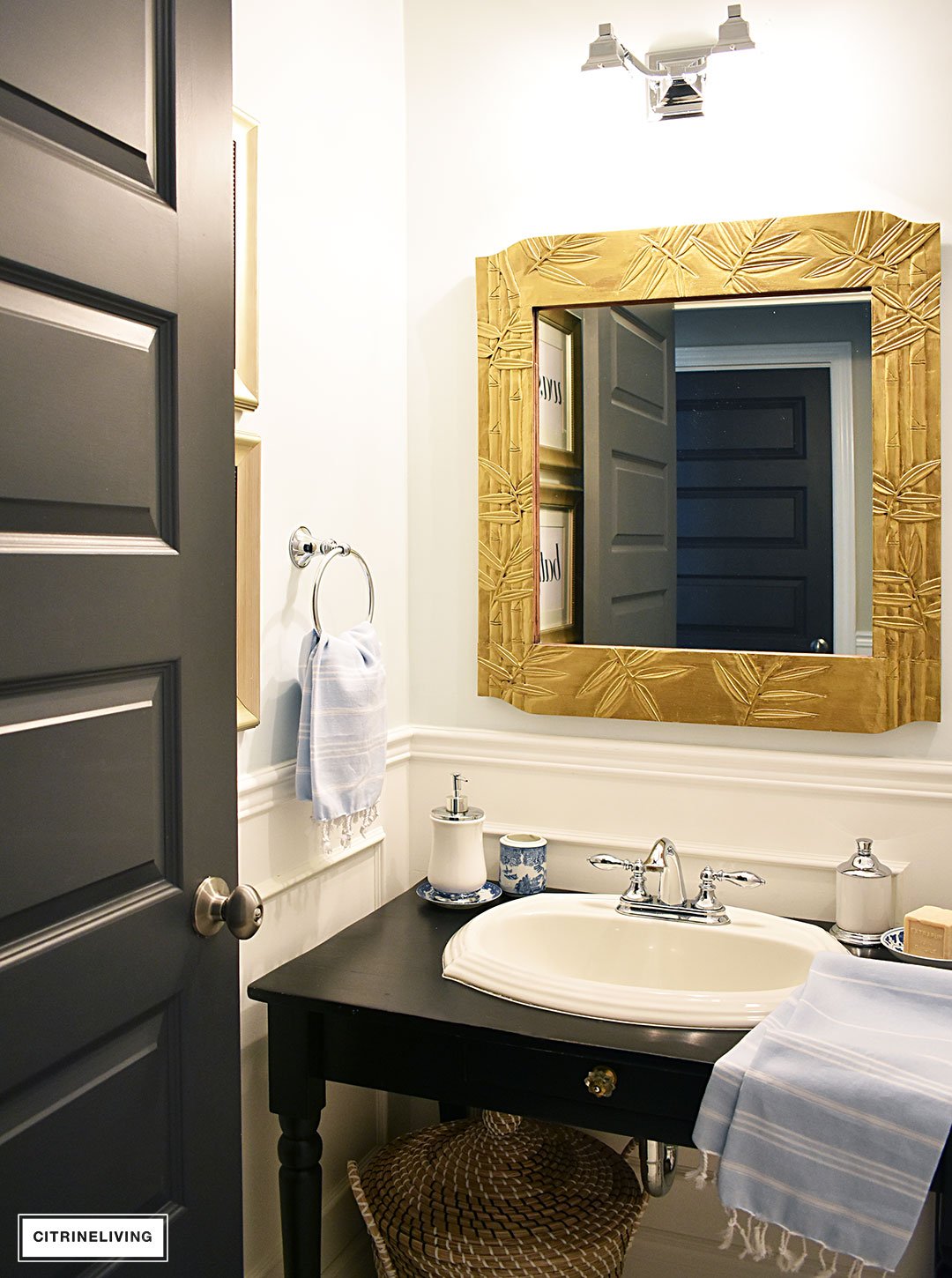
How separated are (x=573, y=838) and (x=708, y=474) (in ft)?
2.24

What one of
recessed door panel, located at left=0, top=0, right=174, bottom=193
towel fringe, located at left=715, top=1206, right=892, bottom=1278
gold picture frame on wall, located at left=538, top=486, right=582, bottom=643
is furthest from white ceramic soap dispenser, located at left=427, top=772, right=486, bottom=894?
recessed door panel, located at left=0, top=0, right=174, bottom=193

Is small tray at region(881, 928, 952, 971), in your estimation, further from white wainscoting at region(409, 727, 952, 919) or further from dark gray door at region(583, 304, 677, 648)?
dark gray door at region(583, 304, 677, 648)

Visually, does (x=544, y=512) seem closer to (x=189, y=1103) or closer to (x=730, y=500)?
(x=730, y=500)

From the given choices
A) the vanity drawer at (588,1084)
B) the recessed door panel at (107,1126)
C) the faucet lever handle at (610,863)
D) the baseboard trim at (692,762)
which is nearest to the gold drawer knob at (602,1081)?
the vanity drawer at (588,1084)

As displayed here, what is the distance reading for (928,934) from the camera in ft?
5.17

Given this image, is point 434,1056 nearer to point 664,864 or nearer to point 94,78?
point 664,864

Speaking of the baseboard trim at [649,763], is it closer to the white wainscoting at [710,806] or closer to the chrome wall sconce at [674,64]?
the white wainscoting at [710,806]

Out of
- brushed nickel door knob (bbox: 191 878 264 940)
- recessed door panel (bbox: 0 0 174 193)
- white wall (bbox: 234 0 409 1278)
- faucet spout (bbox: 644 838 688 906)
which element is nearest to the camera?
recessed door panel (bbox: 0 0 174 193)

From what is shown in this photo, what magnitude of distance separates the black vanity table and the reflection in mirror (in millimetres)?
681

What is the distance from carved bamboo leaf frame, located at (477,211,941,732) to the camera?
67.6 inches

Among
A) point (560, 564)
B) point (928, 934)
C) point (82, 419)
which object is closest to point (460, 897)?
point (560, 564)

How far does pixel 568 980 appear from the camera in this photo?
151 cm

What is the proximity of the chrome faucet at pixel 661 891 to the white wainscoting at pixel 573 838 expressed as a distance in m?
0.13

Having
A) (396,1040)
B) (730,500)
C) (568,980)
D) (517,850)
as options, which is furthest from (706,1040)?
(730,500)
